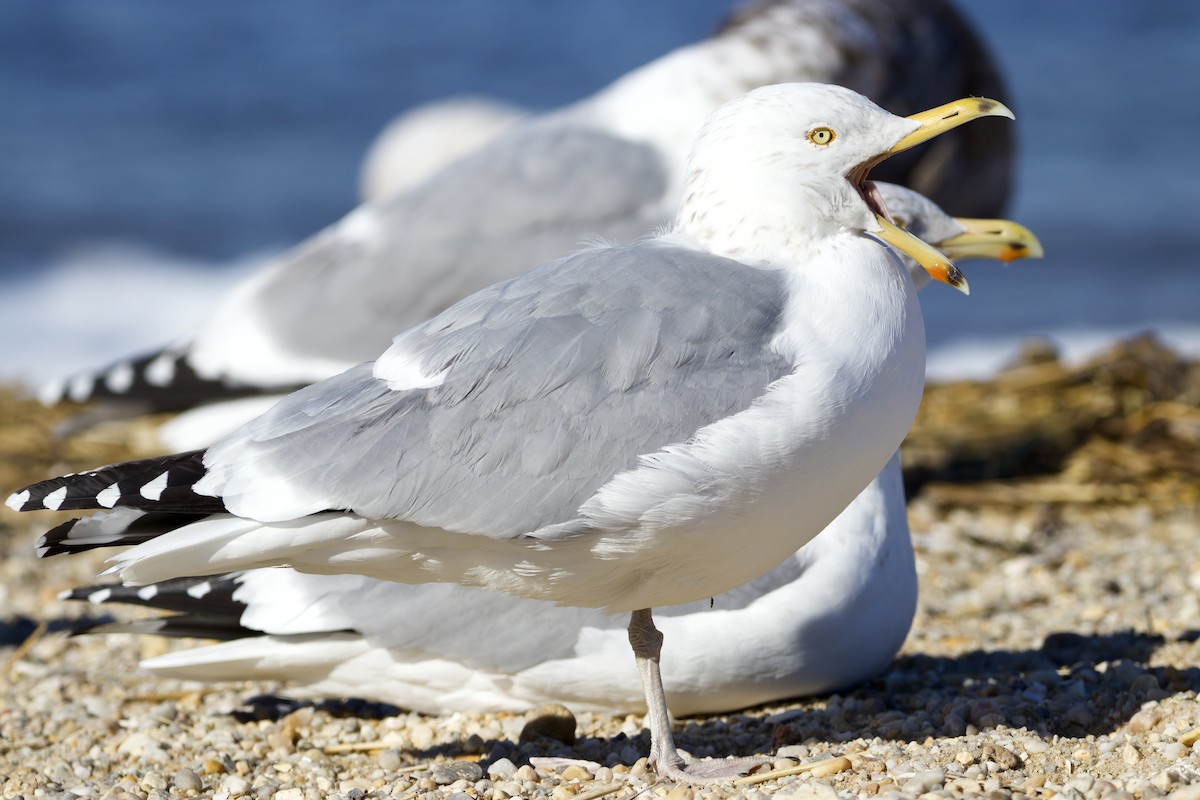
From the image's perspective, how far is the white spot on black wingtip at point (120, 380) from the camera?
16.9 ft

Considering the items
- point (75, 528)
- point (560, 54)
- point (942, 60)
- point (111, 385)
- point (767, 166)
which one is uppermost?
point (560, 54)

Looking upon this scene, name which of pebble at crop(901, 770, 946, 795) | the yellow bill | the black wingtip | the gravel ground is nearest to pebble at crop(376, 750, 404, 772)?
the gravel ground

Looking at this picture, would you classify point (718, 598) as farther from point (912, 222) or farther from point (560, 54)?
point (560, 54)

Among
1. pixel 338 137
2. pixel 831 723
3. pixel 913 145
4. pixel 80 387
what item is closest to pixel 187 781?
pixel 831 723

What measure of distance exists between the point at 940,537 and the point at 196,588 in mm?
2357

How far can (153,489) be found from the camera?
2.32m

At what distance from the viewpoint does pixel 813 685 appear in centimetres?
312

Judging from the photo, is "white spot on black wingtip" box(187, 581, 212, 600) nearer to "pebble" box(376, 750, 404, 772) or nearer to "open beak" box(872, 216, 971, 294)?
"pebble" box(376, 750, 404, 772)

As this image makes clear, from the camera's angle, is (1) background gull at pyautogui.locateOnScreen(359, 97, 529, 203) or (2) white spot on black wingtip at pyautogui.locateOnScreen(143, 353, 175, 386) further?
(1) background gull at pyautogui.locateOnScreen(359, 97, 529, 203)

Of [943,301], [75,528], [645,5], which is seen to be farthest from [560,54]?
[75,528]

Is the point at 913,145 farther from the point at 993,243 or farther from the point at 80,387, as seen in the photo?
the point at 80,387

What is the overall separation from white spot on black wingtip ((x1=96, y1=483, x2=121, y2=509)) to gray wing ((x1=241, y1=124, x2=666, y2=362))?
232cm

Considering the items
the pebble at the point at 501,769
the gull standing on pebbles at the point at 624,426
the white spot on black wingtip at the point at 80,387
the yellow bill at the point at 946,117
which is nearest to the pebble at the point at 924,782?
the gull standing on pebbles at the point at 624,426

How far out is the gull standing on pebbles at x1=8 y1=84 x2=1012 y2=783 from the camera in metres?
2.32
